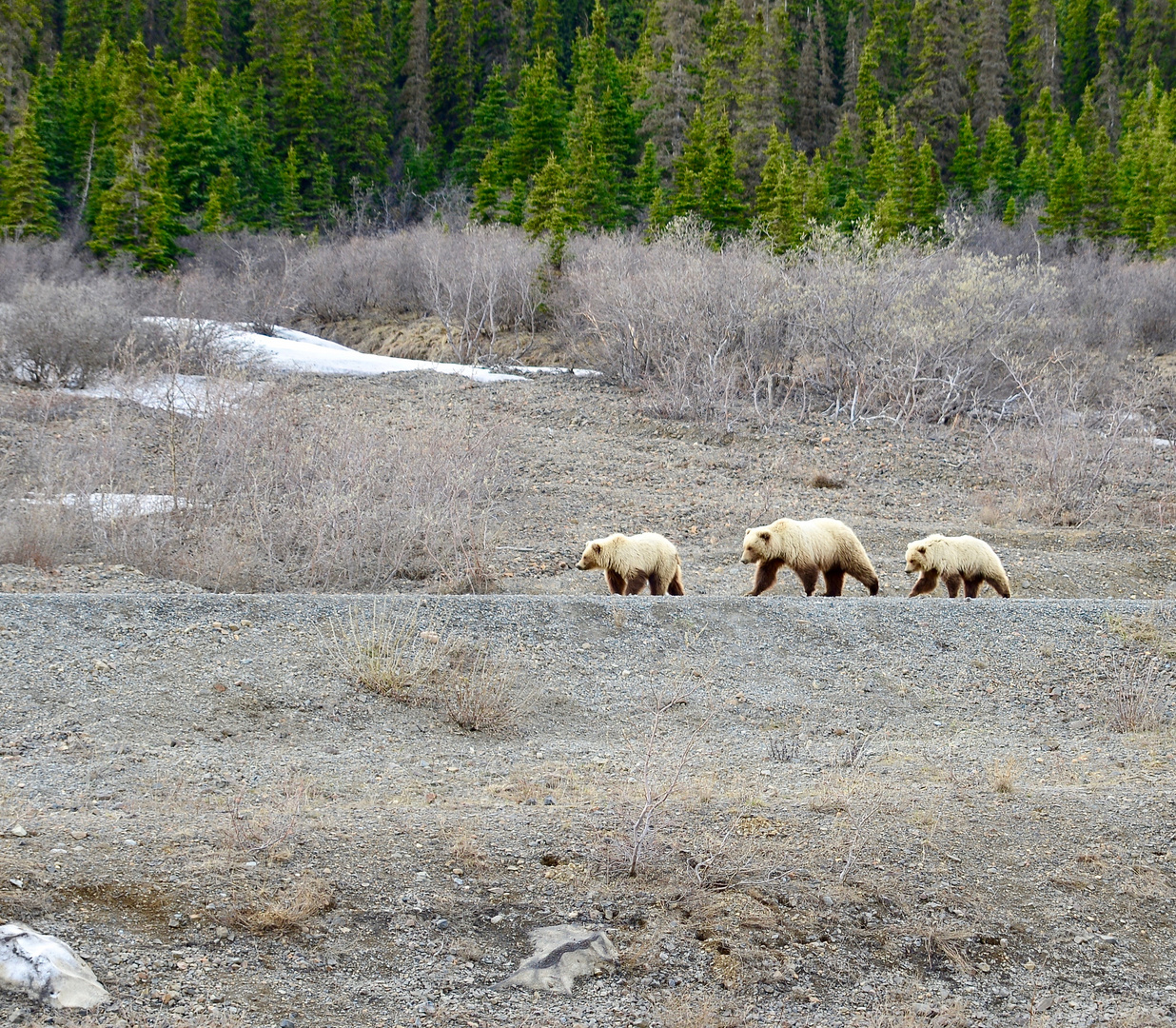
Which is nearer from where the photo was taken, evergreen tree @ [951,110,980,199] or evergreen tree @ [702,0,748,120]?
evergreen tree @ [702,0,748,120]

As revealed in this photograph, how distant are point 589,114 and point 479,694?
43316mm

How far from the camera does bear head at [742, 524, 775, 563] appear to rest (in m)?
11.5

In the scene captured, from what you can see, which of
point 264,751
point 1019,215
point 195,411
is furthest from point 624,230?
point 264,751

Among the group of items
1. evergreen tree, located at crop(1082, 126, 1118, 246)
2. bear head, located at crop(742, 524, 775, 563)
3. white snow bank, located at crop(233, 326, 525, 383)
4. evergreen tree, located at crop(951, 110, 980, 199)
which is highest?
evergreen tree, located at crop(951, 110, 980, 199)

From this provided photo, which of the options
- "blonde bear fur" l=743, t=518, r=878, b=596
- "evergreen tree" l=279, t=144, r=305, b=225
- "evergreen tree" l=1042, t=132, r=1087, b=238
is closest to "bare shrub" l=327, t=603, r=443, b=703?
"blonde bear fur" l=743, t=518, r=878, b=596

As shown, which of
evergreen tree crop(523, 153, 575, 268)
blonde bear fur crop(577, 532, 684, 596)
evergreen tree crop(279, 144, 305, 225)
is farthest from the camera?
evergreen tree crop(279, 144, 305, 225)

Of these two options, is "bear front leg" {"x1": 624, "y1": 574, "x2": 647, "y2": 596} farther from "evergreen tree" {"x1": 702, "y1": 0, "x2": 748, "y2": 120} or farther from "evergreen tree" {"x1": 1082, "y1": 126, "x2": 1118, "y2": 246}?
"evergreen tree" {"x1": 702, "y1": 0, "x2": 748, "y2": 120}

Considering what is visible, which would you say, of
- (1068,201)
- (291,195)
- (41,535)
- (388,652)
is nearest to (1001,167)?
(1068,201)

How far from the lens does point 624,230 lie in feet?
138

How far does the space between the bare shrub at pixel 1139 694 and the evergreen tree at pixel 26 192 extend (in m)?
40.0

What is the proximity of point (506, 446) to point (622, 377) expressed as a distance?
8676 millimetres

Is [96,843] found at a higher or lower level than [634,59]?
lower

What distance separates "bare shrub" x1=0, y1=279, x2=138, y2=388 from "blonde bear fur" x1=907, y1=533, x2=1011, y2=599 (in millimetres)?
16556

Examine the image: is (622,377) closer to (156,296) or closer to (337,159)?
(156,296)
